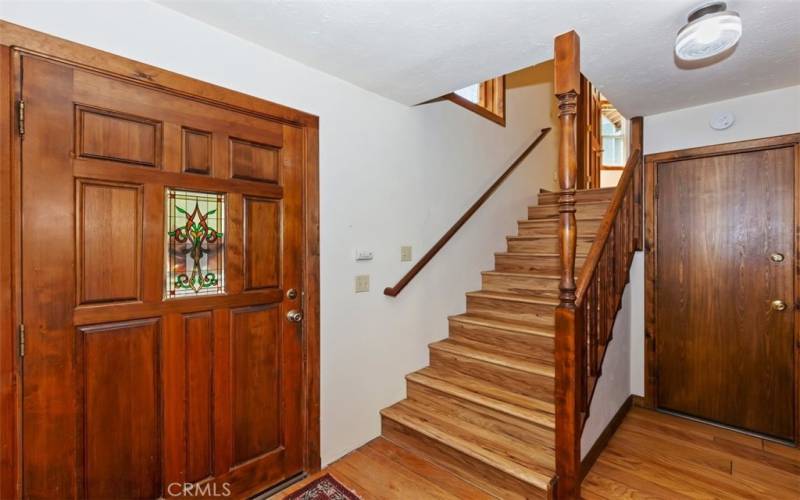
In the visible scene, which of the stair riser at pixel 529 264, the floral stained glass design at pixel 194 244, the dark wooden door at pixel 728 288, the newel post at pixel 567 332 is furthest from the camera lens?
the stair riser at pixel 529 264

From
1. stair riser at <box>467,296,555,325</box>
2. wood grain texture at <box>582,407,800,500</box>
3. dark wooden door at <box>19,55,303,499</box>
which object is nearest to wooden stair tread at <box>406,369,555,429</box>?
wood grain texture at <box>582,407,800,500</box>

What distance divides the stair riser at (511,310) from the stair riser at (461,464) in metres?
1.07

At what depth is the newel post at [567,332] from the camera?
1.77 meters

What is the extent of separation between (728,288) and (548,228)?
141 cm

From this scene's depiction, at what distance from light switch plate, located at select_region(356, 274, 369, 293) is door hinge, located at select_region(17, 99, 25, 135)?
1.60m

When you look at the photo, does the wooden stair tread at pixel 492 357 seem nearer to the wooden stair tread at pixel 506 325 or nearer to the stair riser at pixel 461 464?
the wooden stair tread at pixel 506 325

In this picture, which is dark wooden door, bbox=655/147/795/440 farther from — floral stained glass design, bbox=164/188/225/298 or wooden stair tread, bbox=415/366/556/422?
floral stained glass design, bbox=164/188/225/298

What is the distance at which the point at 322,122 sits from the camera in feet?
7.02

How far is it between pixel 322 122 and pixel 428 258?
3.97 feet

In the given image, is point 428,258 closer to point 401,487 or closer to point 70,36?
point 401,487

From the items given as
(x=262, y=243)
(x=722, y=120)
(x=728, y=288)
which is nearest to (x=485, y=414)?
(x=262, y=243)

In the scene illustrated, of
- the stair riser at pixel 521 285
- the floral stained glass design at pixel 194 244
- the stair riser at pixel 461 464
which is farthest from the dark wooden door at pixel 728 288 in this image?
the floral stained glass design at pixel 194 244

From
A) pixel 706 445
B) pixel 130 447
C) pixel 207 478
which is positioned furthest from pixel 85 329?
pixel 706 445

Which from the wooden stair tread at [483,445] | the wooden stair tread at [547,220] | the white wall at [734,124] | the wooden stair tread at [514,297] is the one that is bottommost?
the wooden stair tread at [483,445]
